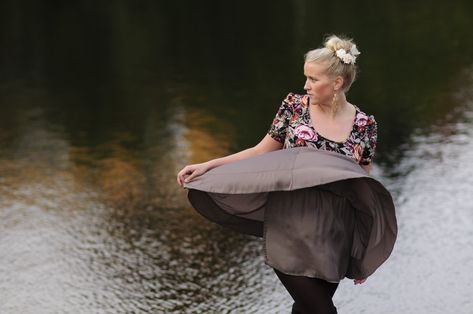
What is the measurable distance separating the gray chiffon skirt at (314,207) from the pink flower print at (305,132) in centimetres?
11

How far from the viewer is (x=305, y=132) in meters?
4.09

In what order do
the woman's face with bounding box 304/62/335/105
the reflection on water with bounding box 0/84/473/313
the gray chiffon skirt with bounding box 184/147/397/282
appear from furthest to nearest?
the reflection on water with bounding box 0/84/473/313
the woman's face with bounding box 304/62/335/105
the gray chiffon skirt with bounding box 184/147/397/282

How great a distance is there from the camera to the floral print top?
4.08 meters

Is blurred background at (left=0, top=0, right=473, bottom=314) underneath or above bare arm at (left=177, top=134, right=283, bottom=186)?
underneath

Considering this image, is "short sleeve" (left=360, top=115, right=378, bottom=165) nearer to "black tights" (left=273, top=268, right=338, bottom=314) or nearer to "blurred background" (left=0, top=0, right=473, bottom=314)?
Answer: "black tights" (left=273, top=268, right=338, bottom=314)

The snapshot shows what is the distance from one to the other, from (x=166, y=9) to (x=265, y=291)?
15.8m

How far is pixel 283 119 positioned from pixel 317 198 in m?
0.46

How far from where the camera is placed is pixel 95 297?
583 cm

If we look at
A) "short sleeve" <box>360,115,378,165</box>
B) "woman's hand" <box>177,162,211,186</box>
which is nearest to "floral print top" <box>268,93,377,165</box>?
"short sleeve" <box>360,115,378,165</box>

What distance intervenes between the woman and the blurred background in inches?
60.4

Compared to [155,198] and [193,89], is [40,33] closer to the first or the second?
[193,89]

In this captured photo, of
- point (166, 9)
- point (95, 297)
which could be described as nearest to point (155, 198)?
point (95, 297)

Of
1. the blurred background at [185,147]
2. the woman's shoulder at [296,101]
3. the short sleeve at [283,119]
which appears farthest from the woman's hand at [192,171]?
the blurred background at [185,147]

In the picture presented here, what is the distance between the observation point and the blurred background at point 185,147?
593 cm
